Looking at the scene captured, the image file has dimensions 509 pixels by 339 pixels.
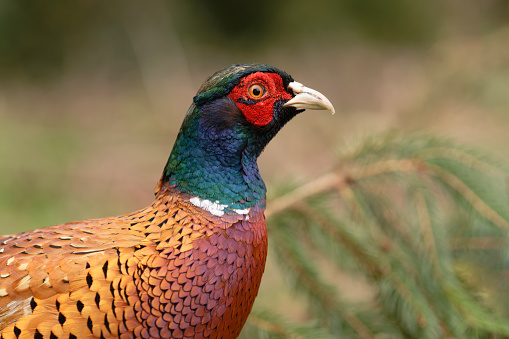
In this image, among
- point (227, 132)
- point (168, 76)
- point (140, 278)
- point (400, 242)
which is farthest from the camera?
point (168, 76)

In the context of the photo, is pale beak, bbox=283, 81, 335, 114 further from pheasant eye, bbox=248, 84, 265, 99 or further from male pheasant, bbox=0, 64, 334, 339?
pheasant eye, bbox=248, 84, 265, 99

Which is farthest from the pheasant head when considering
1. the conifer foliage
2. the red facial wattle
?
the conifer foliage

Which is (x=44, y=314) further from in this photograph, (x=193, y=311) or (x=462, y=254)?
(x=462, y=254)

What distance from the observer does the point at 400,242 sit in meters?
3.15

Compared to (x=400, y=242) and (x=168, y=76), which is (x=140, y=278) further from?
(x=168, y=76)

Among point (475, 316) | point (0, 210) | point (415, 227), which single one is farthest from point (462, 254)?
point (0, 210)

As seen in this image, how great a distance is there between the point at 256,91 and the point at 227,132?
0.65ft

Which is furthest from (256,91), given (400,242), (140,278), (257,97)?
(400,242)

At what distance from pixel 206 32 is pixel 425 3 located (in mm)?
3672

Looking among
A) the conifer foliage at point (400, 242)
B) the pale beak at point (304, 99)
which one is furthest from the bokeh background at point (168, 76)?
the pale beak at point (304, 99)

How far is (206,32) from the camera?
8.90m

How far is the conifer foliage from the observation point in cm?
277

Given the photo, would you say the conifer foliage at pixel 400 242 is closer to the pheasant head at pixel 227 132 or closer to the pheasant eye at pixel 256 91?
the pheasant head at pixel 227 132

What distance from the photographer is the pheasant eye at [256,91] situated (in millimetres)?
2088
